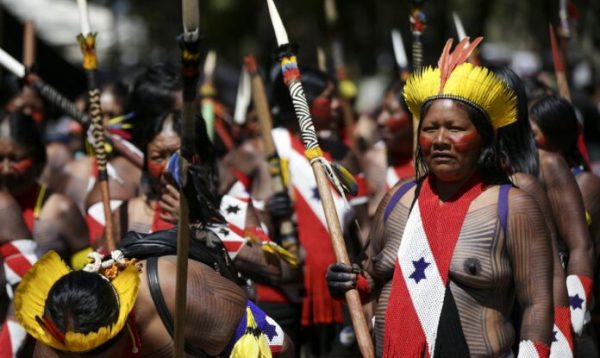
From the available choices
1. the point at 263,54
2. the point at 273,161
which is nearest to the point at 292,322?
the point at 273,161

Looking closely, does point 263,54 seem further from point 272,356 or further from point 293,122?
point 272,356

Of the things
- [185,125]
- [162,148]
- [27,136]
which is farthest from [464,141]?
[27,136]

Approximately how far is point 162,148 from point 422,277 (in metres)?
1.67

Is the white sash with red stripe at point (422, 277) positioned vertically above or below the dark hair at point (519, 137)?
below

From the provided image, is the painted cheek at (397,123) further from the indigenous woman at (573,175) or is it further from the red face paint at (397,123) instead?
the indigenous woman at (573,175)

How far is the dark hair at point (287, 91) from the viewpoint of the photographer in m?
7.11

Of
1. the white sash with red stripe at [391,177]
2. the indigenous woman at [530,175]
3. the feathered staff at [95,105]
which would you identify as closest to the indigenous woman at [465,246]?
the indigenous woman at [530,175]

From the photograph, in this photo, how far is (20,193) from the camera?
6434 mm

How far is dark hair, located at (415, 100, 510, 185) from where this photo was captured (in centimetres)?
427

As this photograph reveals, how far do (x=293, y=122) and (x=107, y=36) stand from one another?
19.7 metres

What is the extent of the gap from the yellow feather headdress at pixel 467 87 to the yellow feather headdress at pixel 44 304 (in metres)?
1.30

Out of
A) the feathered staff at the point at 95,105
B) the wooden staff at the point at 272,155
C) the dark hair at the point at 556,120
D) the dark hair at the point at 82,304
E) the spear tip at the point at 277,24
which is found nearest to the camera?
the dark hair at the point at 82,304

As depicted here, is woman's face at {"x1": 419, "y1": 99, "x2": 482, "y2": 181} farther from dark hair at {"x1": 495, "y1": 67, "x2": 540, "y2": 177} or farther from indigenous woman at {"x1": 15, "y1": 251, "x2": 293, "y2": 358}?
indigenous woman at {"x1": 15, "y1": 251, "x2": 293, "y2": 358}

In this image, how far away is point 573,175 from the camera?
582cm
